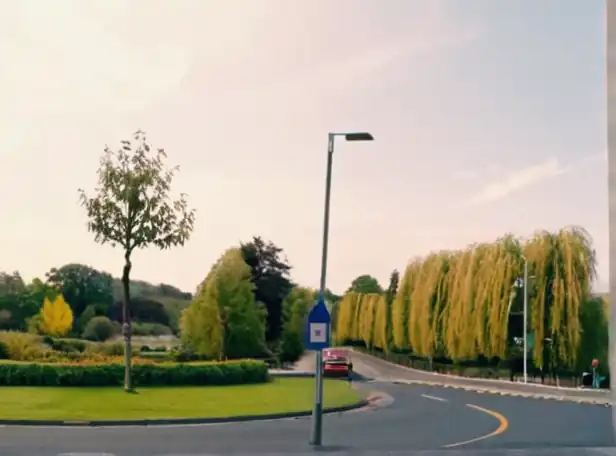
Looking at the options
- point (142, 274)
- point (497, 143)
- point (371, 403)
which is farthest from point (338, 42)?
point (371, 403)

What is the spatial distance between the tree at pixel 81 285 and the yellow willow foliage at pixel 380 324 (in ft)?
9.62

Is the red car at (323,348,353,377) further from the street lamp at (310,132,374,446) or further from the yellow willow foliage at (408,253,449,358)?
the yellow willow foliage at (408,253,449,358)

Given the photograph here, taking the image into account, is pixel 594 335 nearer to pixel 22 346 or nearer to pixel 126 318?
pixel 126 318

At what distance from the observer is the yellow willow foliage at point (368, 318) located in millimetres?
9516

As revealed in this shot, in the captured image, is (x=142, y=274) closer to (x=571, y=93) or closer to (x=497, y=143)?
(x=497, y=143)

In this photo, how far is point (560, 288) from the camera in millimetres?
10680

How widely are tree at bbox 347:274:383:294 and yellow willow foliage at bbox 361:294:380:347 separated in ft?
0.22

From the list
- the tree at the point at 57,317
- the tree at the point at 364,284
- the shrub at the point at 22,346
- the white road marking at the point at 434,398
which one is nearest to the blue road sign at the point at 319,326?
the tree at the point at 364,284

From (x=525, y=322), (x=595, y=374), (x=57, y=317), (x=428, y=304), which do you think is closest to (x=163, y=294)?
(x=57, y=317)

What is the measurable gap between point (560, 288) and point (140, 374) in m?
5.22

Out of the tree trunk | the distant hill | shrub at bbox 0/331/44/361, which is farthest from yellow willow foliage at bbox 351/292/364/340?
shrub at bbox 0/331/44/361

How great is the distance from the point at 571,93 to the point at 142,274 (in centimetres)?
532

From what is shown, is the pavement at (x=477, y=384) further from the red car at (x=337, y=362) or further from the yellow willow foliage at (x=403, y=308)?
the yellow willow foliage at (x=403, y=308)

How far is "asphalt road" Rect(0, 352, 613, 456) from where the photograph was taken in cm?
893
